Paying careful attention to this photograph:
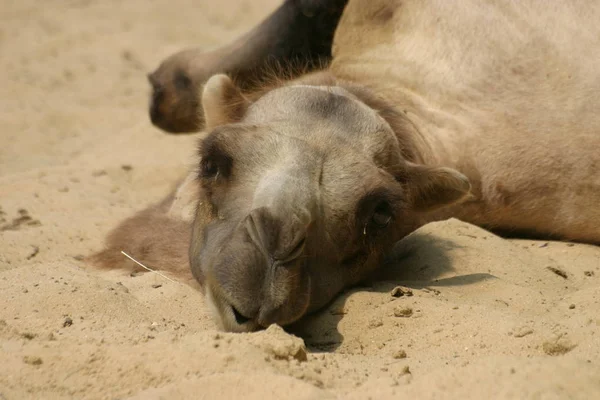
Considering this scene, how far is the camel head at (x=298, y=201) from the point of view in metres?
3.48

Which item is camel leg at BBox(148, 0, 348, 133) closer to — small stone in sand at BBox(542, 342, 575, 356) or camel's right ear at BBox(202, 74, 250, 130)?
camel's right ear at BBox(202, 74, 250, 130)

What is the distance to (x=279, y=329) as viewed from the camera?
3.31 meters

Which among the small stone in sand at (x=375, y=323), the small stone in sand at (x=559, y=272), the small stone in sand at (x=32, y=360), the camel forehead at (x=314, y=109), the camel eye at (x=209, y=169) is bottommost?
the small stone in sand at (x=559, y=272)

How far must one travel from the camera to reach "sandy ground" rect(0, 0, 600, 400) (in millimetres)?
2877

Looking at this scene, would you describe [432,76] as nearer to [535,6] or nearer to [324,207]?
[535,6]

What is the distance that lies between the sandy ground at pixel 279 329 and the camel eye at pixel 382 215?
10.9 inches

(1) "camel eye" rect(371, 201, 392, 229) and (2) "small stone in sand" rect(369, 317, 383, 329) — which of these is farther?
(1) "camel eye" rect(371, 201, 392, 229)

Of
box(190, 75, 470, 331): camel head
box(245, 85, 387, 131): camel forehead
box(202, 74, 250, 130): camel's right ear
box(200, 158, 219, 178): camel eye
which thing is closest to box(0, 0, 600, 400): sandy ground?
box(190, 75, 470, 331): camel head

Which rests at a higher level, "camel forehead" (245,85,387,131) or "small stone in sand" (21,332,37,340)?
"camel forehead" (245,85,387,131)

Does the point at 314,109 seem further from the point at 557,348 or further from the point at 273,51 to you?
the point at 273,51

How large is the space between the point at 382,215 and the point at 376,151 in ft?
1.11

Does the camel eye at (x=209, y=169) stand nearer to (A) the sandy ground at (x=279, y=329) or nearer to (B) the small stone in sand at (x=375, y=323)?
(A) the sandy ground at (x=279, y=329)

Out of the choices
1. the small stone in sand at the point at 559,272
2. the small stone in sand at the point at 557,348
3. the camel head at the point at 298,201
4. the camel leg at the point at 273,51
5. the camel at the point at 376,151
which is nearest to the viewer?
the small stone in sand at the point at 557,348

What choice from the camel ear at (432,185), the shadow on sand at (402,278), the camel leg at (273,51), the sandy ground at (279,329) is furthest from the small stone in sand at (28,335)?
the camel leg at (273,51)
